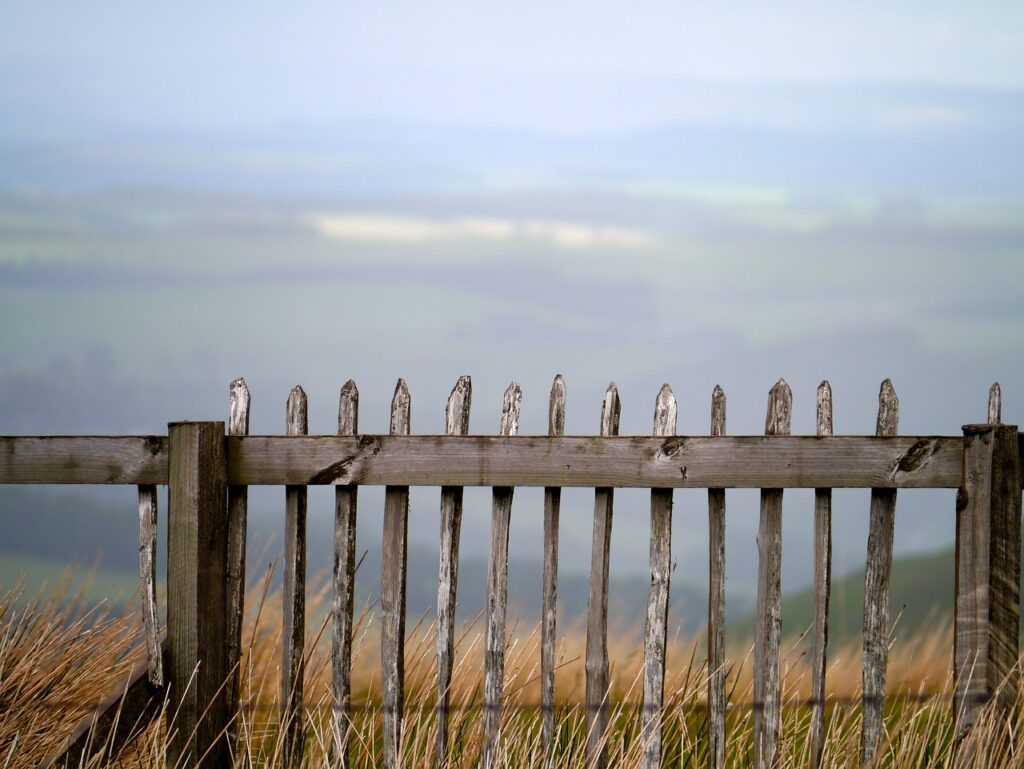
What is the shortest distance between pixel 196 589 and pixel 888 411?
304cm

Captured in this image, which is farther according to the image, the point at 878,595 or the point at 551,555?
the point at 878,595

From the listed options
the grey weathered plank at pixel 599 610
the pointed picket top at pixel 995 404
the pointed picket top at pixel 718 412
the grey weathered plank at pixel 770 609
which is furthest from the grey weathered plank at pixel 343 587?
the pointed picket top at pixel 995 404

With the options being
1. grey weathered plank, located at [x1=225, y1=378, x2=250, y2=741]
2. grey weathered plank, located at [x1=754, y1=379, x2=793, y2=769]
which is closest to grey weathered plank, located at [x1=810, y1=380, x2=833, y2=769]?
grey weathered plank, located at [x1=754, y1=379, x2=793, y2=769]

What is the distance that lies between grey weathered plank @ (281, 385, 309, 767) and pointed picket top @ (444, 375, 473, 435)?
631 millimetres

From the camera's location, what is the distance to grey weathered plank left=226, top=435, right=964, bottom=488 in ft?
13.6

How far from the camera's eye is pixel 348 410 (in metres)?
4.29

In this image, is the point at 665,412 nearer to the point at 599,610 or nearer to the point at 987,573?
the point at 599,610

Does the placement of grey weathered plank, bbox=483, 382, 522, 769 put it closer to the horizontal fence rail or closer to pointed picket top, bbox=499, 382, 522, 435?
pointed picket top, bbox=499, 382, 522, 435

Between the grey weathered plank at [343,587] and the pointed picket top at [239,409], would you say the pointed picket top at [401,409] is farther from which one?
the pointed picket top at [239,409]

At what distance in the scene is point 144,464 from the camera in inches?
172

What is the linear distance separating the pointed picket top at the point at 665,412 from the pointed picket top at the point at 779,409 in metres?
0.41

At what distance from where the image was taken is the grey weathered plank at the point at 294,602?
4320mm

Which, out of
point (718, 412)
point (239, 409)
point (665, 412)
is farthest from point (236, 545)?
point (718, 412)

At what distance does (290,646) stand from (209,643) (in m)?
0.34
